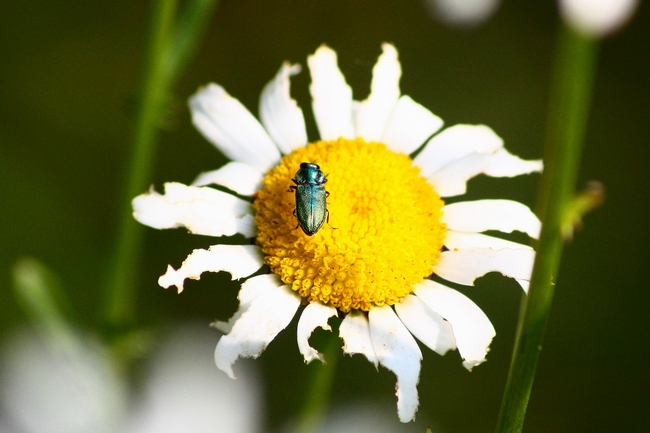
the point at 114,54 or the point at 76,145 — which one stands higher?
the point at 114,54

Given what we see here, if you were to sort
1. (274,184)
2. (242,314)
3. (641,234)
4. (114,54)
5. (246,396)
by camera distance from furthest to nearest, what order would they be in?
(114,54)
(641,234)
(246,396)
(274,184)
(242,314)

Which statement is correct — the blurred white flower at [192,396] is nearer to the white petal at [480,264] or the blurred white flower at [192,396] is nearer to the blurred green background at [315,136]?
the blurred green background at [315,136]

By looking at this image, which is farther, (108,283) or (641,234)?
(641,234)

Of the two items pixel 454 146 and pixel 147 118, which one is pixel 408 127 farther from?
pixel 147 118

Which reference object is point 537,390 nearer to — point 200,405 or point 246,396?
point 246,396

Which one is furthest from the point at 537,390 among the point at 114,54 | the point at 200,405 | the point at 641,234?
the point at 114,54

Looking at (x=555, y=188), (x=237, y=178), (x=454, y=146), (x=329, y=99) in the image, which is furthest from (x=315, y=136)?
(x=555, y=188)
